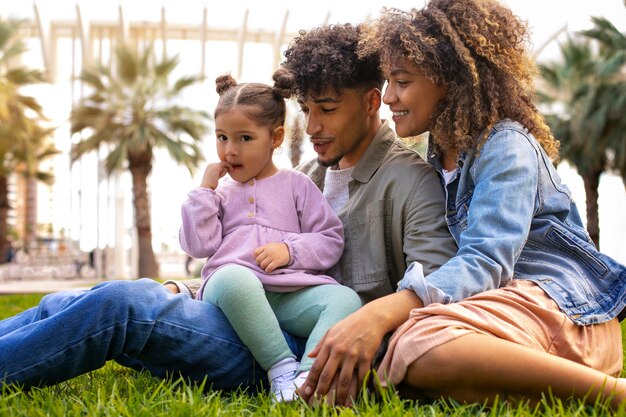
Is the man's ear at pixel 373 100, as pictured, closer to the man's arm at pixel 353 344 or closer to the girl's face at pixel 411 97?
the girl's face at pixel 411 97

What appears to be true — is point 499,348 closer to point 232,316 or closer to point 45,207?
point 232,316

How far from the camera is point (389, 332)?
2.57 metres

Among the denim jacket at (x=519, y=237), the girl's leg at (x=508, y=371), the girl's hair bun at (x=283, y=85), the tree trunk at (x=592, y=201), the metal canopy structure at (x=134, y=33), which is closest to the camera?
the girl's leg at (x=508, y=371)

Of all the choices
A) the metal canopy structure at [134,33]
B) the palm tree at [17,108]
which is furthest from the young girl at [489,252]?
the metal canopy structure at [134,33]

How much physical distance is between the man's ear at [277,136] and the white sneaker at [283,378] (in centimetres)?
96

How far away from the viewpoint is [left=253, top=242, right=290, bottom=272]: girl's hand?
2811 mm

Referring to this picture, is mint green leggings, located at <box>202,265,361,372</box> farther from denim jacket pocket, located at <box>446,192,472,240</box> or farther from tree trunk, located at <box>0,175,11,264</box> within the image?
tree trunk, located at <box>0,175,11,264</box>

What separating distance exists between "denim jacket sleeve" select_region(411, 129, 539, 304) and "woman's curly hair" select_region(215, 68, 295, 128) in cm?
87

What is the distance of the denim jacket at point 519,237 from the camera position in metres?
2.50

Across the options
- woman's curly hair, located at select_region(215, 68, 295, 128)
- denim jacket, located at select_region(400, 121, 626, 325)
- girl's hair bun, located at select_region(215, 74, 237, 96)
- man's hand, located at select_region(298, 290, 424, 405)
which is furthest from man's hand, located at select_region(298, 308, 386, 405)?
girl's hair bun, located at select_region(215, 74, 237, 96)

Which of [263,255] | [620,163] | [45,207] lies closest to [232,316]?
[263,255]

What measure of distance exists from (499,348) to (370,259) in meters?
0.86

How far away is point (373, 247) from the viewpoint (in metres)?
3.07

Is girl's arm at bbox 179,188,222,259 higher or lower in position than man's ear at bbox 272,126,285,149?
lower
